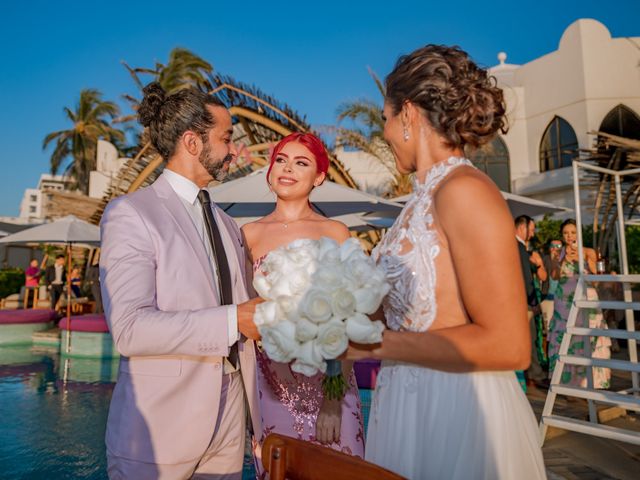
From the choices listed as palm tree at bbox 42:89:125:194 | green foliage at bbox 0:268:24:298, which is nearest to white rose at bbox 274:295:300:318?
green foliage at bbox 0:268:24:298

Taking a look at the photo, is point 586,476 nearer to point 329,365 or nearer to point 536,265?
point 329,365

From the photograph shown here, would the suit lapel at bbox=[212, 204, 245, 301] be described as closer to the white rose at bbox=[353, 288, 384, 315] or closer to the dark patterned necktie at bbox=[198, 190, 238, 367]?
the dark patterned necktie at bbox=[198, 190, 238, 367]

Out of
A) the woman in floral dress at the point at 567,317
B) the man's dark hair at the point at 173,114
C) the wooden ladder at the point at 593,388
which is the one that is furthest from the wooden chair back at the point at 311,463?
the woman in floral dress at the point at 567,317

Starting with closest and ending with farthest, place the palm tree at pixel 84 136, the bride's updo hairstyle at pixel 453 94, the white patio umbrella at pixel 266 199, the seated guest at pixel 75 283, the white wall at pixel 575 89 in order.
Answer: the bride's updo hairstyle at pixel 453 94, the white patio umbrella at pixel 266 199, the seated guest at pixel 75 283, the white wall at pixel 575 89, the palm tree at pixel 84 136

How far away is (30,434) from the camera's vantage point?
18.3 ft

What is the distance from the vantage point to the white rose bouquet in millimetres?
1266

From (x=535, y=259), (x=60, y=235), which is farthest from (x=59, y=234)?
(x=535, y=259)

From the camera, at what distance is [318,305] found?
1.25 metres

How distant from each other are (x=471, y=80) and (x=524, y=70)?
24.5 m

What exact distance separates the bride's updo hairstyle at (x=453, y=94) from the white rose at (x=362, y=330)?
2.46 feet

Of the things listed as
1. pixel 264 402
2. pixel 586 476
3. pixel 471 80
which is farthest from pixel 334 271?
pixel 586 476

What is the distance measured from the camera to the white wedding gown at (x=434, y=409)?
4.87ft

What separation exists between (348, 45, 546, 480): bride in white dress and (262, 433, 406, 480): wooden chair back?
31cm

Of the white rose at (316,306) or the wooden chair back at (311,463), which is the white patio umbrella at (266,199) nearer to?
the white rose at (316,306)
